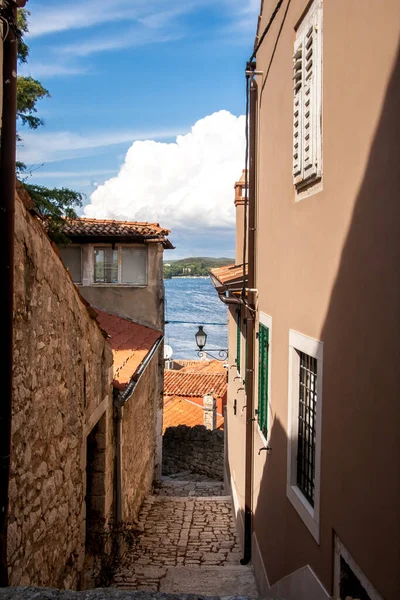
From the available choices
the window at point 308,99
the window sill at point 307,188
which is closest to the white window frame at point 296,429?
the window sill at point 307,188

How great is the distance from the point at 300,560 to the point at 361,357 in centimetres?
242

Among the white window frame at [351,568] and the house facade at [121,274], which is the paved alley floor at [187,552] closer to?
the white window frame at [351,568]

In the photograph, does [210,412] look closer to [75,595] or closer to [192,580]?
[192,580]

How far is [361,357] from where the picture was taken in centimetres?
322

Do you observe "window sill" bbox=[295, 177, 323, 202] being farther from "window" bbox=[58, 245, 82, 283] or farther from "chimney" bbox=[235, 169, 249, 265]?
"window" bbox=[58, 245, 82, 283]

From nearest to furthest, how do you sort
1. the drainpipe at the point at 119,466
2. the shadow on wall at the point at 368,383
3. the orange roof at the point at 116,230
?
the shadow on wall at the point at 368,383
the drainpipe at the point at 119,466
the orange roof at the point at 116,230

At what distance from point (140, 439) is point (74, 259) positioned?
5901mm

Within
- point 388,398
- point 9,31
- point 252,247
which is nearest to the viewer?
point 388,398

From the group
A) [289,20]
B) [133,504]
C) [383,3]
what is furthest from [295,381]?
[133,504]

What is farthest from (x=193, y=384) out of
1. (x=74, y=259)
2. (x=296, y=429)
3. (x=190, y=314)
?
(x=190, y=314)

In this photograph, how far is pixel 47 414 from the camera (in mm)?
4305

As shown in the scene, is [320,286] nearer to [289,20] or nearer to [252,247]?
[289,20]

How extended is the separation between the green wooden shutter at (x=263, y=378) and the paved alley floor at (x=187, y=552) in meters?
2.10

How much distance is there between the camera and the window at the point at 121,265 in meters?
15.0
